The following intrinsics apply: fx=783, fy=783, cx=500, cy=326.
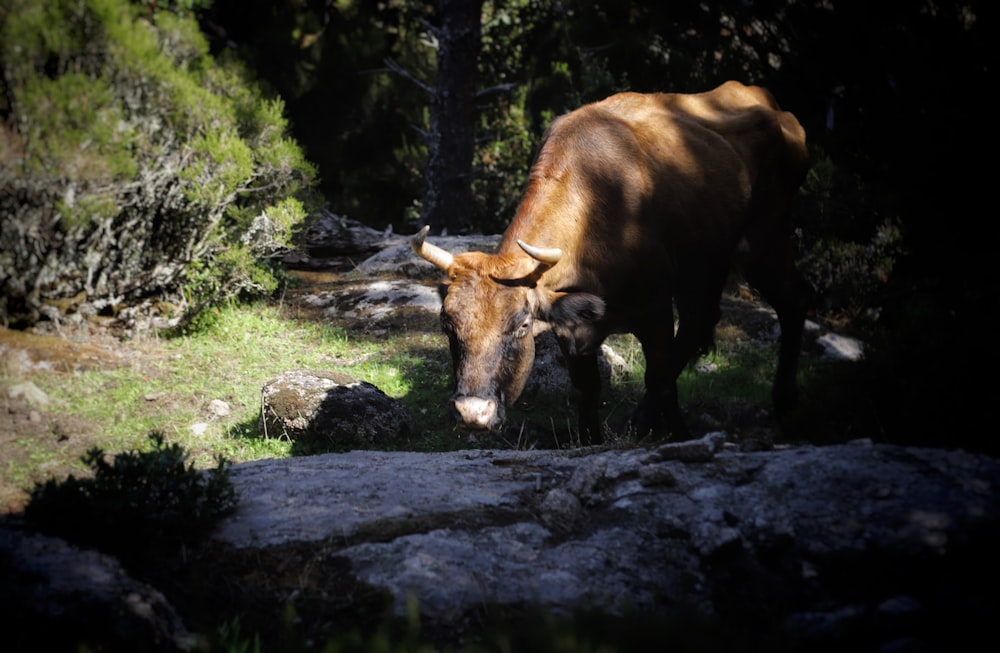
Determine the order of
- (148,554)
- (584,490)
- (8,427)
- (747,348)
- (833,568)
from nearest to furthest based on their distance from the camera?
(833,568), (148,554), (584,490), (8,427), (747,348)

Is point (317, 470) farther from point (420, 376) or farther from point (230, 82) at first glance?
point (230, 82)

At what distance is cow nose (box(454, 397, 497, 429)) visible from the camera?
4.82 m

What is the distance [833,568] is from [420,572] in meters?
1.61

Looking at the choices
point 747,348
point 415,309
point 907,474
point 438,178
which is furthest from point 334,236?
point 907,474

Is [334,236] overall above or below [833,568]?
below

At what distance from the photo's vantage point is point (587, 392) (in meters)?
6.52

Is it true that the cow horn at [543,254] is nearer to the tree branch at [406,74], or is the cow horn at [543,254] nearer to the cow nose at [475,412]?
the cow nose at [475,412]

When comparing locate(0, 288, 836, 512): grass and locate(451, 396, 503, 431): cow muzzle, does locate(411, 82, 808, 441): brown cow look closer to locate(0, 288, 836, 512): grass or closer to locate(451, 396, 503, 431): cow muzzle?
locate(451, 396, 503, 431): cow muzzle

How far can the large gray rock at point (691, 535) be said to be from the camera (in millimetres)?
2904

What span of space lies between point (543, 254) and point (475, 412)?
1.14m

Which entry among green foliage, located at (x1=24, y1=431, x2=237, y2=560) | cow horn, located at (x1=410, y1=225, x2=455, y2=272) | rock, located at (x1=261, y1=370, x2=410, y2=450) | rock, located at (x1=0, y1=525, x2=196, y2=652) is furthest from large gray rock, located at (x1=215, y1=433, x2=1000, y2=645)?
rock, located at (x1=261, y1=370, x2=410, y2=450)

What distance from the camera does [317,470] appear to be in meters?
4.43

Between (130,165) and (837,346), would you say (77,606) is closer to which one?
(130,165)

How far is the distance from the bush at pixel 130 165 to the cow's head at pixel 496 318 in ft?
13.2
